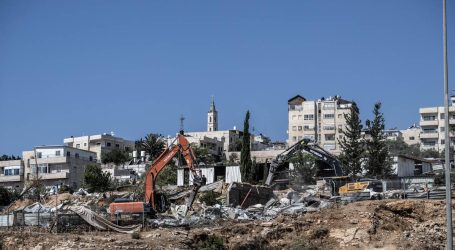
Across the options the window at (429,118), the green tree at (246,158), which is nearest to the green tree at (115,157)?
the green tree at (246,158)

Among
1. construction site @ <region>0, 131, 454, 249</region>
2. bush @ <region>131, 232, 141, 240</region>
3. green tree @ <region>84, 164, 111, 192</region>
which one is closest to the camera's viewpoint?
construction site @ <region>0, 131, 454, 249</region>

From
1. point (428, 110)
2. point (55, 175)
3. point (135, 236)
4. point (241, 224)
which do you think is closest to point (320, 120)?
point (428, 110)

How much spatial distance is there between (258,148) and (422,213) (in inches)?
3549

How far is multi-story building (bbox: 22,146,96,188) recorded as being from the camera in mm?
89812

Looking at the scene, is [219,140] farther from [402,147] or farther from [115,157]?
[402,147]

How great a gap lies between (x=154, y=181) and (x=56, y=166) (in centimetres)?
A: 5073

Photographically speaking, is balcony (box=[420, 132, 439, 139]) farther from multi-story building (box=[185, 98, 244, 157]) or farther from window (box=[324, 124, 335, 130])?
multi-story building (box=[185, 98, 244, 157])

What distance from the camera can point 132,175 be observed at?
85.7 meters

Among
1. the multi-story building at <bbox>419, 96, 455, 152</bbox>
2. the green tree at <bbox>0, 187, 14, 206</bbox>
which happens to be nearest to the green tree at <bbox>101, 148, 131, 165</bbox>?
A: the green tree at <bbox>0, 187, 14, 206</bbox>

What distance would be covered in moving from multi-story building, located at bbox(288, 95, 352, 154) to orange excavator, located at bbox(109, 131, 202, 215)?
7492 centimetres

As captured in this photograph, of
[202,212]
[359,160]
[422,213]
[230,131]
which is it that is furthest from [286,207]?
[230,131]

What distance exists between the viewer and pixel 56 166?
91688 mm

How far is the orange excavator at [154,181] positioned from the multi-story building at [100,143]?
69.3m

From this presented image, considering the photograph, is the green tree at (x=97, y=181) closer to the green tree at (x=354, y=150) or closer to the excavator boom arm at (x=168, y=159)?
the excavator boom arm at (x=168, y=159)
